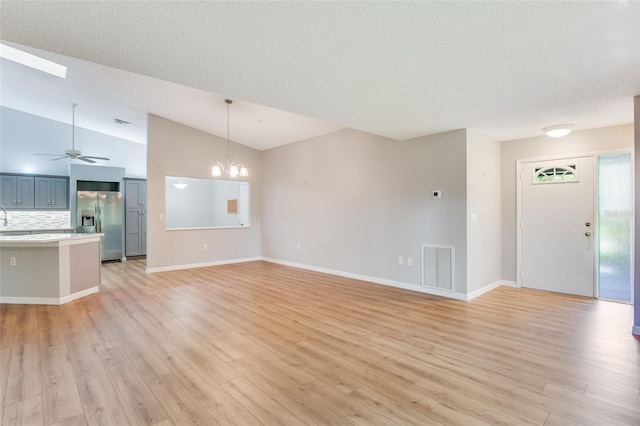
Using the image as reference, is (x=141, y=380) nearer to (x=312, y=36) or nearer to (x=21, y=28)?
(x=21, y=28)

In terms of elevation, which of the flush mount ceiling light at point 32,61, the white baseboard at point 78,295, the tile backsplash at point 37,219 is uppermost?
the flush mount ceiling light at point 32,61

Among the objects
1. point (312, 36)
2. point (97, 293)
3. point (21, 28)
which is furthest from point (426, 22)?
point (97, 293)

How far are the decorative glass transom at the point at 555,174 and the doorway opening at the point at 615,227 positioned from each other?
31 centimetres

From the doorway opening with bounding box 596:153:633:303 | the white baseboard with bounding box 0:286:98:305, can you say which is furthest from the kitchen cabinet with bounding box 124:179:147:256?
the doorway opening with bounding box 596:153:633:303

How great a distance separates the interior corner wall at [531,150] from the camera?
4.29m

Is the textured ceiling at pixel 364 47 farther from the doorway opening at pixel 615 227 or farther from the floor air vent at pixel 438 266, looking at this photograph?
the floor air vent at pixel 438 266

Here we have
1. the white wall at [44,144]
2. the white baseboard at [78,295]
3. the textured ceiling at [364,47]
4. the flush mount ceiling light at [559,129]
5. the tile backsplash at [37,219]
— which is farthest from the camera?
the tile backsplash at [37,219]

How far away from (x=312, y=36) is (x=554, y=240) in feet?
16.3

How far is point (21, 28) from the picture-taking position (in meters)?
1.86

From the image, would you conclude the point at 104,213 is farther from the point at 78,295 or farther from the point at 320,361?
the point at 320,361

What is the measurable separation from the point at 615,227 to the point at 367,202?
3622 millimetres

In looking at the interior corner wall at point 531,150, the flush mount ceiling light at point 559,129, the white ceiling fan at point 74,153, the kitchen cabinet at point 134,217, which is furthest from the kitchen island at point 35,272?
the flush mount ceiling light at point 559,129

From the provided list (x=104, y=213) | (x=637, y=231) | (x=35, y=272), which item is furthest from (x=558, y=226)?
(x=104, y=213)

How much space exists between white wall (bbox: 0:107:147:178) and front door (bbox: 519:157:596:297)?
9.62 metres
